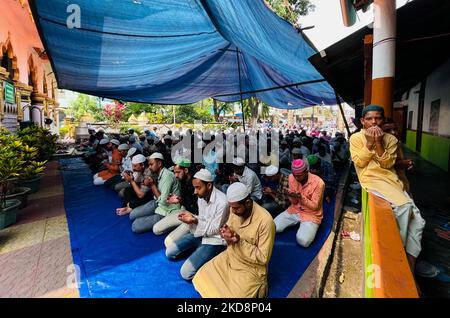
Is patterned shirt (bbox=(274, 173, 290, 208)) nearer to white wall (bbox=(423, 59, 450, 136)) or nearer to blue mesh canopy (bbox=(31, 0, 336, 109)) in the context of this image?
blue mesh canopy (bbox=(31, 0, 336, 109))

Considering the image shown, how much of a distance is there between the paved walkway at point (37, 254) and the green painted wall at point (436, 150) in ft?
30.0

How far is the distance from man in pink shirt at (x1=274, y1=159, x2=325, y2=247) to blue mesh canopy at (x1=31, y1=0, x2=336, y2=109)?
228 centimetres

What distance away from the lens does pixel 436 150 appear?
8094mm

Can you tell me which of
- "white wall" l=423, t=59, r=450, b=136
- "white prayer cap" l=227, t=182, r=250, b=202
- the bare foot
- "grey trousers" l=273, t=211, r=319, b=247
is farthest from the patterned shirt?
"white wall" l=423, t=59, r=450, b=136

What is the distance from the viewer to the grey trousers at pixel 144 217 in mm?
4117

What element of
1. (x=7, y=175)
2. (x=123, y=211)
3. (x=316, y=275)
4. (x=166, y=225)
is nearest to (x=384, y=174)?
(x=316, y=275)

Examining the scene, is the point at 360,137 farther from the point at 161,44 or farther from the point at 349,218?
the point at 161,44

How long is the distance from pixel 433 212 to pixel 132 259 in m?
4.97

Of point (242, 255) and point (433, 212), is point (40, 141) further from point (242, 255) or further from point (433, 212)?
point (433, 212)

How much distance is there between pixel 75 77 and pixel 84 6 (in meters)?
2.88

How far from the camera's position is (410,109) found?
13250 millimetres

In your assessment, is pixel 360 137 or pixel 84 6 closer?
pixel 360 137

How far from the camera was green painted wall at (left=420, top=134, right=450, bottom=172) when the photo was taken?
7.27 metres
